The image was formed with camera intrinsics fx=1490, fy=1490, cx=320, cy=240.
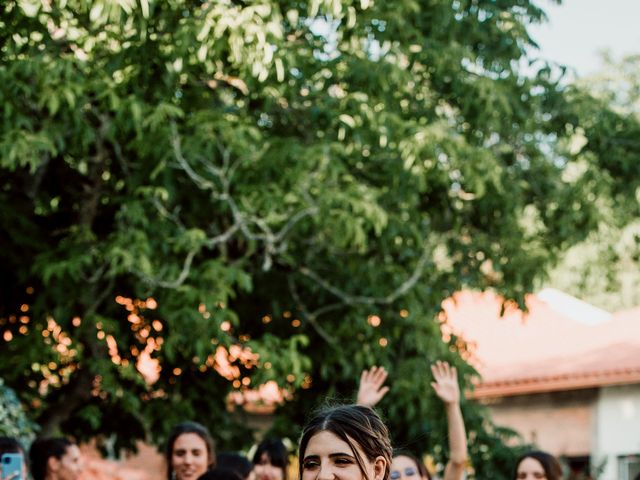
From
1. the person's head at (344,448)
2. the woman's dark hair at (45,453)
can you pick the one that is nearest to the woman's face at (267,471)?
the woman's dark hair at (45,453)

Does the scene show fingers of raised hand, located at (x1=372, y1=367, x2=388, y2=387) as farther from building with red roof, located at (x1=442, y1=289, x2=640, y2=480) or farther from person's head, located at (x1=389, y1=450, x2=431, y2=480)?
building with red roof, located at (x1=442, y1=289, x2=640, y2=480)

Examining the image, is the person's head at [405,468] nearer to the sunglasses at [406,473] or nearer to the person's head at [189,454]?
the sunglasses at [406,473]

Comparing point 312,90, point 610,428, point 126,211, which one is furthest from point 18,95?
point 610,428

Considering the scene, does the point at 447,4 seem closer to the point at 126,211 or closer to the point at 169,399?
the point at 126,211

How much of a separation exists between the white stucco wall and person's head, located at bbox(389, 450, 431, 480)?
13.8 meters

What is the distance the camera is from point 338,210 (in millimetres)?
10727

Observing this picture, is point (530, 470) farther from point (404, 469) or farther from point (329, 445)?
point (329, 445)

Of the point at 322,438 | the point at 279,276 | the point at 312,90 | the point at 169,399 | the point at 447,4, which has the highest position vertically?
the point at 447,4

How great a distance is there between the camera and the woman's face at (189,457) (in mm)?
8375

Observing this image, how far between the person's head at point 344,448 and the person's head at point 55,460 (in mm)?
4165

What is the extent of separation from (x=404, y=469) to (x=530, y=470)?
87cm

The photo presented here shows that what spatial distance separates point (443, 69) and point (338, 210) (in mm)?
1398

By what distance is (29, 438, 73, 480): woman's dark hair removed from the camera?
854 cm

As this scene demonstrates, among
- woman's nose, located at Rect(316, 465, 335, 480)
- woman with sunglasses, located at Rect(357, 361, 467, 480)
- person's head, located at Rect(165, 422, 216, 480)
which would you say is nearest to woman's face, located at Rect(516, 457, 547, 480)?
woman with sunglasses, located at Rect(357, 361, 467, 480)
